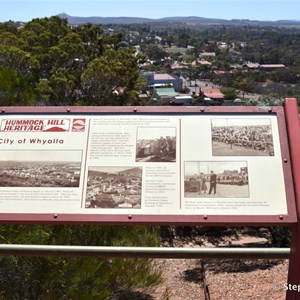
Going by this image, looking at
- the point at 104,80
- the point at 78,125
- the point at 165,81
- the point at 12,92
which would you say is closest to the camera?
the point at 78,125

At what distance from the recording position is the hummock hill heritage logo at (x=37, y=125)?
8.87 feet

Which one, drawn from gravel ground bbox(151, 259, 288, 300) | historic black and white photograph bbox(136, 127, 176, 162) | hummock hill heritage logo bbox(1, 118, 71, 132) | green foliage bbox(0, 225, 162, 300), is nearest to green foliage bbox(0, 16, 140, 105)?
gravel ground bbox(151, 259, 288, 300)

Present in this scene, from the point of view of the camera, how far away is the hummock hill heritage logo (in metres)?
2.70

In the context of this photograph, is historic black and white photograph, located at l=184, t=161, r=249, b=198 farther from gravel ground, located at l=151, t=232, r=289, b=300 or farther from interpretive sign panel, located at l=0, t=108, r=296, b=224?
gravel ground, located at l=151, t=232, r=289, b=300

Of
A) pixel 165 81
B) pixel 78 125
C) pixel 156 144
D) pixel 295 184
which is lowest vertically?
pixel 295 184

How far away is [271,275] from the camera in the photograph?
757 centimetres

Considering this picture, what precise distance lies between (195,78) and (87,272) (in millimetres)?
69911

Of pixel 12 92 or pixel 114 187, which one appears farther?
pixel 12 92

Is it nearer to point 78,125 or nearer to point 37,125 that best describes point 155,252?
point 78,125

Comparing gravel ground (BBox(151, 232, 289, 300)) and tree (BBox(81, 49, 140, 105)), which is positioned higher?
tree (BBox(81, 49, 140, 105))

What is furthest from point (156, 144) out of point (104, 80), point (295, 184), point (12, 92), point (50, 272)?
point (104, 80)

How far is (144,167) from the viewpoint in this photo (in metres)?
2.54

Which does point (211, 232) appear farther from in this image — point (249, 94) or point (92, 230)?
point (249, 94)

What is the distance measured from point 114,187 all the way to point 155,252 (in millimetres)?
382
